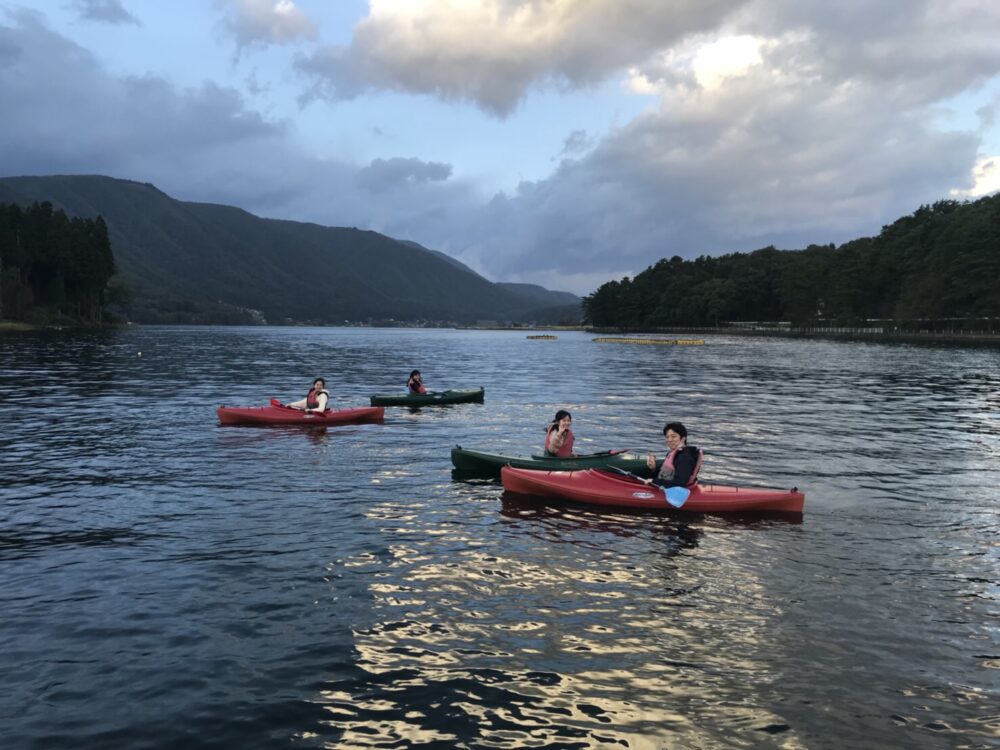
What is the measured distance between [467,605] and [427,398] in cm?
→ 2803

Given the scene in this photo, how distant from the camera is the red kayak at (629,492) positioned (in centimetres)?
1788

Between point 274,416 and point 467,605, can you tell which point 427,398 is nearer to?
point 274,416

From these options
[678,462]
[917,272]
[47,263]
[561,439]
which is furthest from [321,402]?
[917,272]

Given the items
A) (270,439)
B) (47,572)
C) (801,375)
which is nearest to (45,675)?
(47,572)

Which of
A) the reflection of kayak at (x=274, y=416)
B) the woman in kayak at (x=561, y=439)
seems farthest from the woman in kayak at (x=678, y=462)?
the reflection of kayak at (x=274, y=416)

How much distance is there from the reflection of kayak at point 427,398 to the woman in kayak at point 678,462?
22.5m

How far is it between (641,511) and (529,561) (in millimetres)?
5085

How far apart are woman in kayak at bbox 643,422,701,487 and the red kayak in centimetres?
28

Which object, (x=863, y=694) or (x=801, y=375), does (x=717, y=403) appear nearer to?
(x=801, y=375)

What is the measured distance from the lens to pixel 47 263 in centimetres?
14688

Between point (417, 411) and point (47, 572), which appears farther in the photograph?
point (417, 411)

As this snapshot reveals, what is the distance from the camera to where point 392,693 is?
9148 mm

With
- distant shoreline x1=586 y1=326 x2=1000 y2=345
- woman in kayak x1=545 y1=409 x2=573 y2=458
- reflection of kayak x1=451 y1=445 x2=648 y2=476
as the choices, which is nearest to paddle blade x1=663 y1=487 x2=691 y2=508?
reflection of kayak x1=451 y1=445 x2=648 y2=476

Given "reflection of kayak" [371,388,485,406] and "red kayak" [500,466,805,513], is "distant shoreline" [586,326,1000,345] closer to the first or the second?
"reflection of kayak" [371,388,485,406]
